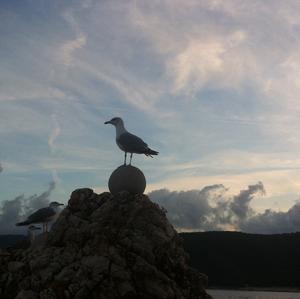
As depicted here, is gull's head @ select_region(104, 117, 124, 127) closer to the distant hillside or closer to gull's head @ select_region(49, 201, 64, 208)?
gull's head @ select_region(49, 201, 64, 208)

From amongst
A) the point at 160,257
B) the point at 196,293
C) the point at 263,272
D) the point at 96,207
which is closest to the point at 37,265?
the point at 96,207

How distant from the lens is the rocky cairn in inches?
1059

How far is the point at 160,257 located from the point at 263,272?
168992mm

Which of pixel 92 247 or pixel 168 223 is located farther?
pixel 168 223

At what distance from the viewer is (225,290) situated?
6895 inches

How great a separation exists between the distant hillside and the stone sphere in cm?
14769

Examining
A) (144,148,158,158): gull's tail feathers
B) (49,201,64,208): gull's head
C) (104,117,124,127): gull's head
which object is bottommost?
(49,201,64,208): gull's head

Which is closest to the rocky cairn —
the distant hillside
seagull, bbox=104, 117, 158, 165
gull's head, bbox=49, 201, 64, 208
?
seagull, bbox=104, 117, 158, 165

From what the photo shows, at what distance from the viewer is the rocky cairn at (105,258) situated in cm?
2691

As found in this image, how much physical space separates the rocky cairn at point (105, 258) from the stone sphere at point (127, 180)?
0.94m

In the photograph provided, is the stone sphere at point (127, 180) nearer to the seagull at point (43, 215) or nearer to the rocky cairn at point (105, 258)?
the rocky cairn at point (105, 258)

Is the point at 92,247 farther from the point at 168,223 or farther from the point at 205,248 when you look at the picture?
the point at 205,248

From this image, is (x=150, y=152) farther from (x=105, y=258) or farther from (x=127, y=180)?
(x=105, y=258)

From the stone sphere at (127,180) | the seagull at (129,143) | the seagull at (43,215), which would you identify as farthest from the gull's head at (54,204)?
the seagull at (129,143)
